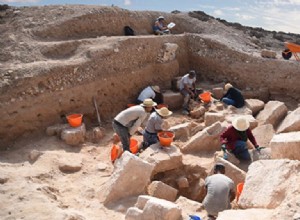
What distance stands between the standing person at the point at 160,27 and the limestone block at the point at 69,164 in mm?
7914

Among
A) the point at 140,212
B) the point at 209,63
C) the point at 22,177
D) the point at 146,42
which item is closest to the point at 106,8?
the point at 146,42

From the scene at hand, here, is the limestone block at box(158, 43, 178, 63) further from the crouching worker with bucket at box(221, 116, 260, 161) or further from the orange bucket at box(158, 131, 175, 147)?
the crouching worker with bucket at box(221, 116, 260, 161)

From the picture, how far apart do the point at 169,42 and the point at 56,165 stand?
691 cm

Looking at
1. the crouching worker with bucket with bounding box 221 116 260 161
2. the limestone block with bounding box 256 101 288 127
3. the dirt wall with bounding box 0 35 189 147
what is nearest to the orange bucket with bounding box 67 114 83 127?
the dirt wall with bounding box 0 35 189 147

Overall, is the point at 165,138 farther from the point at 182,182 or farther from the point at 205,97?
the point at 205,97

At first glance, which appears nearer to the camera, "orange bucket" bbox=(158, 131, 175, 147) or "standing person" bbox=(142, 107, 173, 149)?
"orange bucket" bbox=(158, 131, 175, 147)

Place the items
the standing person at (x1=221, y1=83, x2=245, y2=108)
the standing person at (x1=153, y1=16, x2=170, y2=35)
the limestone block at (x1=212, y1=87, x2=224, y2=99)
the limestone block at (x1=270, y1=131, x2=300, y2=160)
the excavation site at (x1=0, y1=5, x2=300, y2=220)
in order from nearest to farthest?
the excavation site at (x1=0, y1=5, x2=300, y2=220) → the limestone block at (x1=270, y1=131, x2=300, y2=160) → the standing person at (x1=221, y1=83, x2=245, y2=108) → the limestone block at (x1=212, y1=87, x2=224, y2=99) → the standing person at (x1=153, y1=16, x2=170, y2=35)

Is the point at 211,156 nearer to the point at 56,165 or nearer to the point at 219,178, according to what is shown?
the point at 219,178

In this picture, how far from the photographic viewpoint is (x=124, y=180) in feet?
21.3

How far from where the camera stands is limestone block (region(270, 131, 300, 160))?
659 cm

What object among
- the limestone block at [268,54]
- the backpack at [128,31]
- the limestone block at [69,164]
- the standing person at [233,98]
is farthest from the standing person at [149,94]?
the limestone block at [268,54]

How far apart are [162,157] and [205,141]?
4.81 feet

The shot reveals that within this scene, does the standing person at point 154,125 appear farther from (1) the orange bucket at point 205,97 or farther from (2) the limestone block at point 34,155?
(1) the orange bucket at point 205,97

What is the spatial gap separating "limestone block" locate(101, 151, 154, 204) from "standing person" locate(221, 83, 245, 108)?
4781 millimetres
